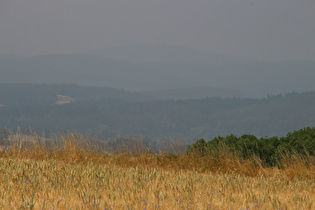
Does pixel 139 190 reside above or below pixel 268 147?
above

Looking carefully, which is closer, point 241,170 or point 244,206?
point 244,206

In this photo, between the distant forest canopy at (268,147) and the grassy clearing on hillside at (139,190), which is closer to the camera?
the grassy clearing on hillside at (139,190)

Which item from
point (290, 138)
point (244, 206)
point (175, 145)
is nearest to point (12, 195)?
point (244, 206)

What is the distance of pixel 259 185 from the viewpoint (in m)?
7.26

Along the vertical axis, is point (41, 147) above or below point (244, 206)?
below

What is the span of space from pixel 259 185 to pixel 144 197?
8.95 feet

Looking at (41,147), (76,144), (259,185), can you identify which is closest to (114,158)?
(76,144)

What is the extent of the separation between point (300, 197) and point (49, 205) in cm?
405

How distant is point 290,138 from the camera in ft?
43.8

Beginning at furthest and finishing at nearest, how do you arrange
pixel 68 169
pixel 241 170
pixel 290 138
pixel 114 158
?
pixel 290 138, pixel 114 158, pixel 241 170, pixel 68 169

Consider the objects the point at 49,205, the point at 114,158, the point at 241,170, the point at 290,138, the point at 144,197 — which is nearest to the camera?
the point at 49,205

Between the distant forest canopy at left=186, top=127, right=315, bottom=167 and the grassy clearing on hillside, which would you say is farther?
the distant forest canopy at left=186, top=127, right=315, bottom=167

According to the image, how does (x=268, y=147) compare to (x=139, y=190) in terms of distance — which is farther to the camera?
(x=268, y=147)

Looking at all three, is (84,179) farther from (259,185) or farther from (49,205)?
(259,185)
